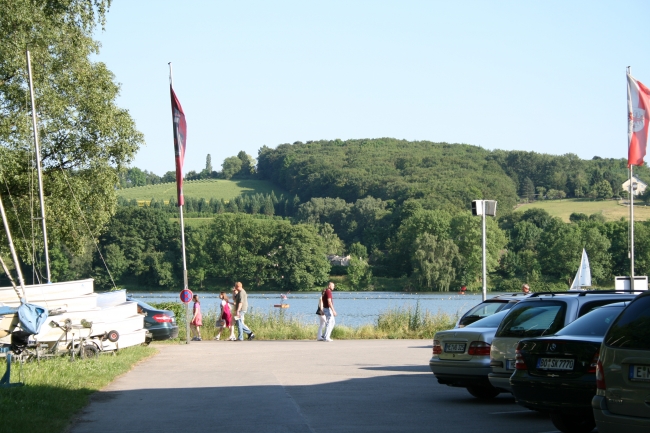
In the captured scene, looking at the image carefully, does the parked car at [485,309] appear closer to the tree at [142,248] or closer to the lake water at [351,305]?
the lake water at [351,305]

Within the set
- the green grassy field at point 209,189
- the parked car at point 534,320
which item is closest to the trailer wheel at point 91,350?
the parked car at point 534,320

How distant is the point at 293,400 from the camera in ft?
42.9

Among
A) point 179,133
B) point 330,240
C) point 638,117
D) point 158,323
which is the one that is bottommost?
point 330,240

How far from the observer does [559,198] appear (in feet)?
512

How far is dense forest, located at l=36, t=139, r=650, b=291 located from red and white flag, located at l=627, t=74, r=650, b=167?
52223mm

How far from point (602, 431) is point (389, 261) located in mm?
104181

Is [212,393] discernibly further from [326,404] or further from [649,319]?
[649,319]

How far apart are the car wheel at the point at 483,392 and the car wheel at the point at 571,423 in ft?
10.1

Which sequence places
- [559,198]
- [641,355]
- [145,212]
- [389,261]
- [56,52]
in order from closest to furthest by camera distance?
1. [641,355]
2. [56,52]
3. [145,212]
4. [389,261]
5. [559,198]

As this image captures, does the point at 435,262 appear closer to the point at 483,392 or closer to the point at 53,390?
the point at 483,392

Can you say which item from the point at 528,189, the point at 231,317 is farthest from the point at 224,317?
the point at 528,189

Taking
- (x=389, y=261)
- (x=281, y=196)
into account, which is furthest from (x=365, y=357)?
(x=281, y=196)

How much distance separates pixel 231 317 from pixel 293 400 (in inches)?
659

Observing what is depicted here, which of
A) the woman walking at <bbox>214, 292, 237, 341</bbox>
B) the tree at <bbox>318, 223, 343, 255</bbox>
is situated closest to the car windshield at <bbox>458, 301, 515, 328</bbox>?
the woman walking at <bbox>214, 292, 237, 341</bbox>
